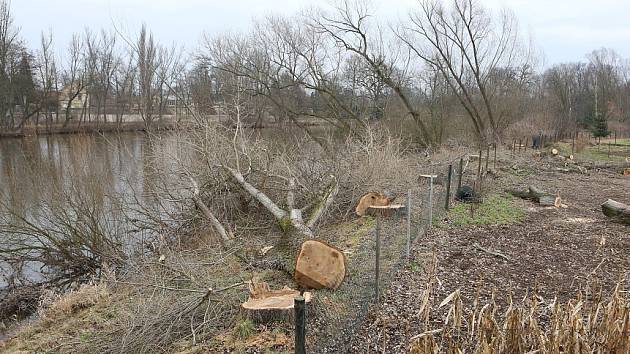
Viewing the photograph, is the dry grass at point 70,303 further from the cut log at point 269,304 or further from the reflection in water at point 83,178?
the cut log at point 269,304

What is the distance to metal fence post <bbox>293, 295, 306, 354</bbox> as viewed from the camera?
10.5 feet

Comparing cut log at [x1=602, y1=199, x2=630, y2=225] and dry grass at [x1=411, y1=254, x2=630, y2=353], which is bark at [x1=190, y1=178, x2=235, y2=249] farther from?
cut log at [x1=602, y1=199, x2=630, y2=225]

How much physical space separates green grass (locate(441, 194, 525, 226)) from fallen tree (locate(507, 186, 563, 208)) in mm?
617

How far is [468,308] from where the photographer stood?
5242 millimetres

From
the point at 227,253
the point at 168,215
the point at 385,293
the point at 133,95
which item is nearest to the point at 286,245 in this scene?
the point at 227,253

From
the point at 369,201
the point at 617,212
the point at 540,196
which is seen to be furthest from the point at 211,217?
the point at 617,212

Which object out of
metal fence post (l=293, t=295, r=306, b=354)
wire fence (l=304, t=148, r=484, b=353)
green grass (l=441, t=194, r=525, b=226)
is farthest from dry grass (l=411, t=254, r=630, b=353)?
green grass (l=441, t=194, r=525, b=226)

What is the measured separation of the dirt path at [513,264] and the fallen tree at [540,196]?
0.41 metres

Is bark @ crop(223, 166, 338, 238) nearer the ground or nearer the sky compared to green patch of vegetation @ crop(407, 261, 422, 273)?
nearer the sky

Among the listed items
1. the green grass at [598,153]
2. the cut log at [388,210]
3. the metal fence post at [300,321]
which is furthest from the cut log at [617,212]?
the green grass at [598,153]

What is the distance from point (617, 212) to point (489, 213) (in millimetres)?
2419

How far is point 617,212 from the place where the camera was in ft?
31.5

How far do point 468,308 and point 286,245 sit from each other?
323 cm

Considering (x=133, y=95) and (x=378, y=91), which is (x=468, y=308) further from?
(x=133, y=95)
